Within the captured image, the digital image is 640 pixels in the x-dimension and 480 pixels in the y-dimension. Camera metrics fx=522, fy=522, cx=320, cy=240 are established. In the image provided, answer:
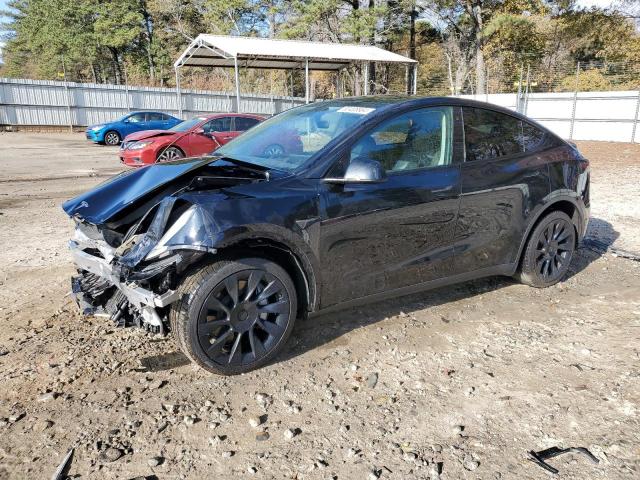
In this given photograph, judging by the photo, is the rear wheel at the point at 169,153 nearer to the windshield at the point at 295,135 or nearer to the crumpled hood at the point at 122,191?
the windshield at the point at 295,135

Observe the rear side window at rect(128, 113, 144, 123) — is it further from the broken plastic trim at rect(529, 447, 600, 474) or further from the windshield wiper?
the broken plastic trim at rect(529, 447, 600, 474)

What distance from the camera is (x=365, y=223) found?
348 centimetres

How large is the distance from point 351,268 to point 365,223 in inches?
12.4

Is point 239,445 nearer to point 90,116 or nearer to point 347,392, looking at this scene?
point 347,392

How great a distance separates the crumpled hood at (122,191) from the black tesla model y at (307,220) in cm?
1

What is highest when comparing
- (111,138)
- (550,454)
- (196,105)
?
(196,105)

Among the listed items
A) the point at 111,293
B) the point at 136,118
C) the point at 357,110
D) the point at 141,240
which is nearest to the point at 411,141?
the point at 357,110

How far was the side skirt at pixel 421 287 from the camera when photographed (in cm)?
353

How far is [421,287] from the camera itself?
3.91 meters

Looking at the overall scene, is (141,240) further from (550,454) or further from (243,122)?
(243,122)

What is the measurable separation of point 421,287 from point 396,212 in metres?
0.66

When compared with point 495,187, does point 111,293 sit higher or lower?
lower

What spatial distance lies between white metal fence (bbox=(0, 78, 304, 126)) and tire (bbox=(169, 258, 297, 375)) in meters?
27.3

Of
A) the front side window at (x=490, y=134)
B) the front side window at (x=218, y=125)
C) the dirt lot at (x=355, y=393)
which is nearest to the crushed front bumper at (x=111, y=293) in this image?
the dirt lot at (x=355, y=393)
